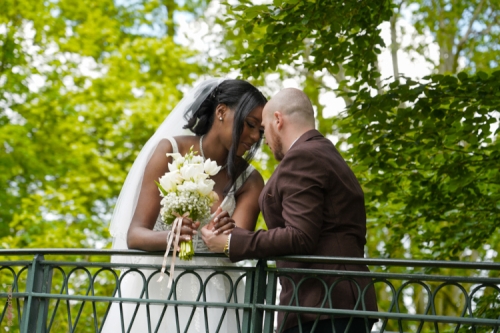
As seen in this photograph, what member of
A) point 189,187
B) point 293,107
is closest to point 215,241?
point 189,187

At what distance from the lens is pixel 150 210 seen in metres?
3.62

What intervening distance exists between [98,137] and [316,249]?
11.8 metres

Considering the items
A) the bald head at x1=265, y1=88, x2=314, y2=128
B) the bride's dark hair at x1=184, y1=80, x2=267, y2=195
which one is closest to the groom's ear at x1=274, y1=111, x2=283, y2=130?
the bald head at x1=265, y1=88, x2=314, y2=128

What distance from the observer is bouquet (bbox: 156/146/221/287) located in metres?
3.20

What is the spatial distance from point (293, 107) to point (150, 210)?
986mm

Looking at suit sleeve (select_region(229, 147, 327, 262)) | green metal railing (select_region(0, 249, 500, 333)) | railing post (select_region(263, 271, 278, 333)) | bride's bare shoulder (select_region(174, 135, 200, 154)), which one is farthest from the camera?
bride's bare shoulder (select_region(174, 135, 200, 154))

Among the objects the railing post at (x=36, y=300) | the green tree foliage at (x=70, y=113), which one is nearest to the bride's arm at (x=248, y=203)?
the railing post at (x=36, y=300)

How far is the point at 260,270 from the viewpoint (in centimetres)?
311

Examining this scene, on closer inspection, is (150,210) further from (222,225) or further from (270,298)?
(270,298)

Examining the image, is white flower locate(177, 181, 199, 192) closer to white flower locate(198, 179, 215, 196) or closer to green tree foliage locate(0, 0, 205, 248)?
white flower locate(198, 179, 215, 196)

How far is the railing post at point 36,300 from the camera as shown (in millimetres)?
3635

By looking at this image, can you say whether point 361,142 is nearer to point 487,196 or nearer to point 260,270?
point 487,196

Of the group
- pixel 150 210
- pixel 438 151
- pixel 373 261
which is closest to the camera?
pixel 373 261

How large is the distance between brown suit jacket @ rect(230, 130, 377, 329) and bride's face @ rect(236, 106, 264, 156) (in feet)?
2.42
